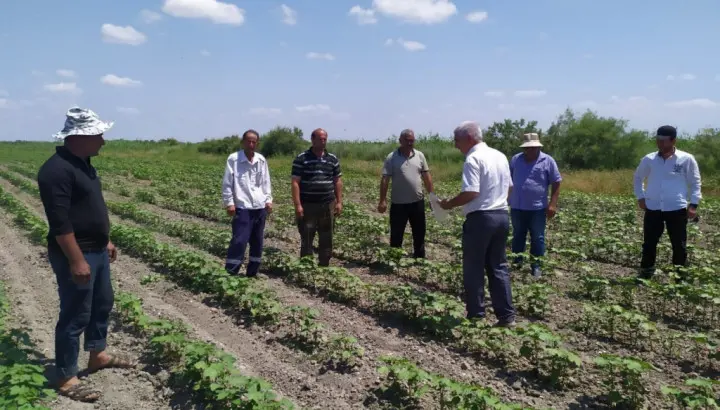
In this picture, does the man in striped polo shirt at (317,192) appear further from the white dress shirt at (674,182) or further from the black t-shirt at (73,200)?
the white dress shirt at (674,182)

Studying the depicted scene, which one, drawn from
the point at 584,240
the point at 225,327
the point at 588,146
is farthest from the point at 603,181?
the point at 225,327

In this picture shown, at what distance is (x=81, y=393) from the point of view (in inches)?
153

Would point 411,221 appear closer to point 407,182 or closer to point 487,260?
point 407,182

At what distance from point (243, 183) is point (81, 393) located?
3.19 metres

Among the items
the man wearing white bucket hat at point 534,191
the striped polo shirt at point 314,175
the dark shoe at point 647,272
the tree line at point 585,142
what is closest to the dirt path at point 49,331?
the striped polo shirt at point 314,175

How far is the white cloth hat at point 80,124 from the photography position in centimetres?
378

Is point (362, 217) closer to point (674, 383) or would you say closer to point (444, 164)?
point (674, 383)

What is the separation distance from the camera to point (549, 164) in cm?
703

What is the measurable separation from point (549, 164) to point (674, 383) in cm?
341

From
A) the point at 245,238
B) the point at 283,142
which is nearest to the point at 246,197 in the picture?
the point at 245,238

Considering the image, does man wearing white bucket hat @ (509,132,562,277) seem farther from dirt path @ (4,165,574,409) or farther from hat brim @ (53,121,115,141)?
hat brim @ (53,121,115,141)

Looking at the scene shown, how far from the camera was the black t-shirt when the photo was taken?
141 inches

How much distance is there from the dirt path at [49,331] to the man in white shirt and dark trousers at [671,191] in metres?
5.81

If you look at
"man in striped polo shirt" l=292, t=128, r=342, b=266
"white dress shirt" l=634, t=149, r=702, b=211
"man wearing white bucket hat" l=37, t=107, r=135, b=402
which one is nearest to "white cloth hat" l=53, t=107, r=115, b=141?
"man wearing white bucket hat" l=37, t=107, r=135, b=402
